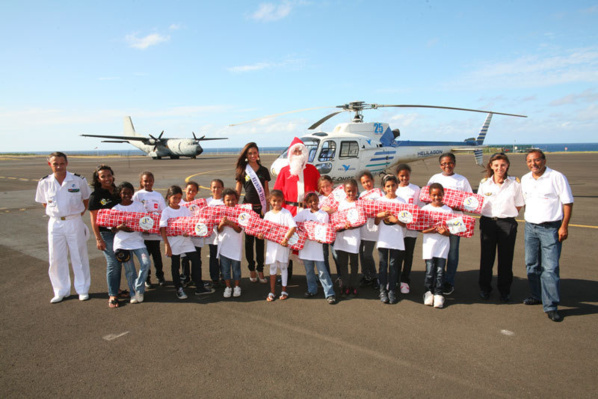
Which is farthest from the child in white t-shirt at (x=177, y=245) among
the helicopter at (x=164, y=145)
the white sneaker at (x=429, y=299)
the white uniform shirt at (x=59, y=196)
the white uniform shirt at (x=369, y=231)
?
the helicopter at (x=164, y=145)

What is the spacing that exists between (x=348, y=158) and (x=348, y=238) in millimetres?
6659

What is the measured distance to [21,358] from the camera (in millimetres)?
3604

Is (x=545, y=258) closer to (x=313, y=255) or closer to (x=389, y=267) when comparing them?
(x=389, y=267)

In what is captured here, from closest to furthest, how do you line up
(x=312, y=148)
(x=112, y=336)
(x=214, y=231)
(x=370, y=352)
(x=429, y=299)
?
(x=370, y=352) → (x=112, y=336) → (x=429, y=299) → (x=214, y=231) → (x=312, y=148)

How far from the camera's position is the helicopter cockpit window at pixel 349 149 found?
11180 mm

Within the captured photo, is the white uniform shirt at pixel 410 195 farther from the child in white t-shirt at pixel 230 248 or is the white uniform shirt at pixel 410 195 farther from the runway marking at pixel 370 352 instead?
the child in white t-shirt at pixel 230 248

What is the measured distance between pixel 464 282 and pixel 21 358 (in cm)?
588

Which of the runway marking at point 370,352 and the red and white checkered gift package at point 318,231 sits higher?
the red and white checkered gift package at point 318,231

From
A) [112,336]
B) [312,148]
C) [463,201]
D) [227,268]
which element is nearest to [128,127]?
[312,148]

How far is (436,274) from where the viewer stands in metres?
4.75

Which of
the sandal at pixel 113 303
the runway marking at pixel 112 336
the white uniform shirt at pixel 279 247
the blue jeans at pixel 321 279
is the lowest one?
the runway marking at pixel 112 336

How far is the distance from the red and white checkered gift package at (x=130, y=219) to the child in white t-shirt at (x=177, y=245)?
0.13 m

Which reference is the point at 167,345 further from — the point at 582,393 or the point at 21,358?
the point at 582,393

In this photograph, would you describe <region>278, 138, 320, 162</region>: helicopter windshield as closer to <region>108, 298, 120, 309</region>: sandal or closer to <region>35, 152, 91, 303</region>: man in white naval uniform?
<region>35, 152, 91, 303</region>: man in white naval uniform
